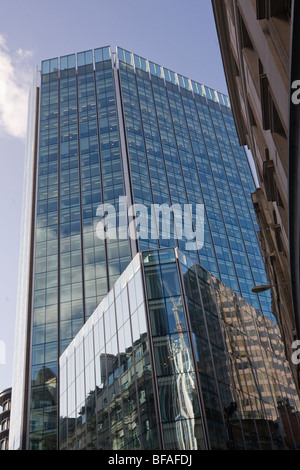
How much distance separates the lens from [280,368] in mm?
39312

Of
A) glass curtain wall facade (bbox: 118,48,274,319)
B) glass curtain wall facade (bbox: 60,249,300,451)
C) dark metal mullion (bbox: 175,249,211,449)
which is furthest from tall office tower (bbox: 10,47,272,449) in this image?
dark metal mullion (bbox: 175,249,211,449)

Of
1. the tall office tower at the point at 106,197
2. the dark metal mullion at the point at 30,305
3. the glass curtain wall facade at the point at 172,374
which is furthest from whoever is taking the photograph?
the tall office tower at the point at 106,197

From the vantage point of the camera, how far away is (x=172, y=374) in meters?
26.0

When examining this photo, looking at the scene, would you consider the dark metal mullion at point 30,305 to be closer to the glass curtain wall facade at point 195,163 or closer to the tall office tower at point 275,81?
the glass curtain wall facade at point 195,163

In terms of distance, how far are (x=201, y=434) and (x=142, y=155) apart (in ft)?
219

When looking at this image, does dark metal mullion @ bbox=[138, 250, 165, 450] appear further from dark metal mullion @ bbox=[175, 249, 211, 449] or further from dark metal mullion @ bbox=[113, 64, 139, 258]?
dark metal mullion @ bbox=[113, 64, 139, 258]

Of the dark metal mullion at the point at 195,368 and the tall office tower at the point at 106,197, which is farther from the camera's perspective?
the tall office tower at the point at 106,197

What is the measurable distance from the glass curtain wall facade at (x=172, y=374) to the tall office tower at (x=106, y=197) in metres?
30.4

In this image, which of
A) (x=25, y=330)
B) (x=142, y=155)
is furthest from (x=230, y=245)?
(x=25, y=330)

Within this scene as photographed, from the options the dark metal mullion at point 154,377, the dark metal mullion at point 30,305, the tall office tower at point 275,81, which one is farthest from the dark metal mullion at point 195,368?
the dark metal mullion at point 30,305

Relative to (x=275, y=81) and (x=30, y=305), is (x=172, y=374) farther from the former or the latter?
(x=30, y=305)

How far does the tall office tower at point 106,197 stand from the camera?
6675 centimetres

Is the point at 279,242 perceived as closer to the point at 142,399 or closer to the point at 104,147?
the point at 142,399

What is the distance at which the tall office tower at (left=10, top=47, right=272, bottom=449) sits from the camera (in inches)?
2628
